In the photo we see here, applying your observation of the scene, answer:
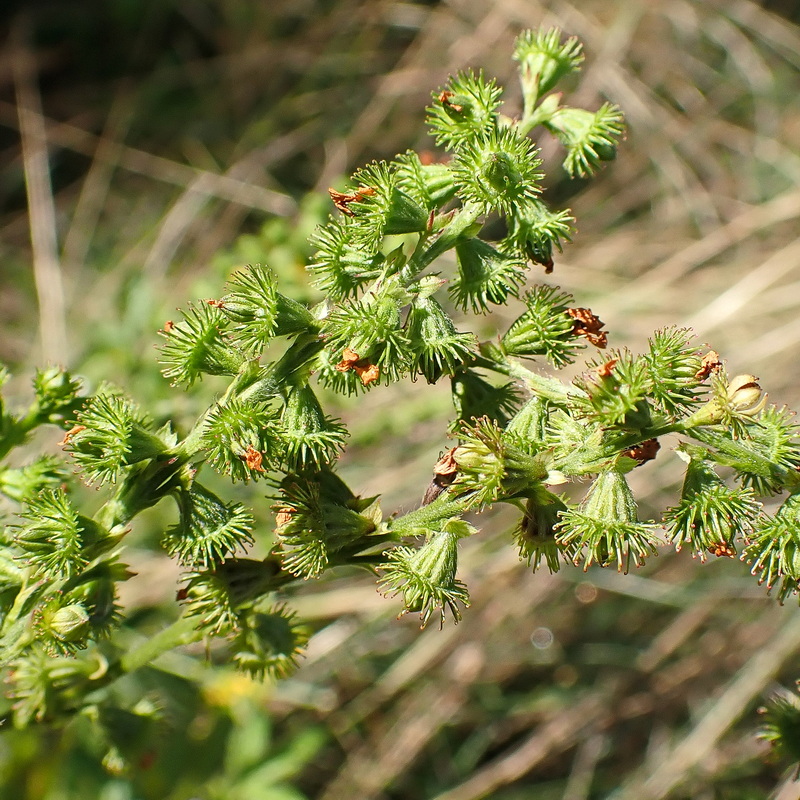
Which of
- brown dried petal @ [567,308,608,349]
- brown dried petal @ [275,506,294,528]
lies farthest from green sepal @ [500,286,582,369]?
brown dried petal @ [275,506,294,528]

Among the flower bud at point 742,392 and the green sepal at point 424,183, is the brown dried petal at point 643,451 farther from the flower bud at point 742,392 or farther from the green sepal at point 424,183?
the green sepal at point 424,183

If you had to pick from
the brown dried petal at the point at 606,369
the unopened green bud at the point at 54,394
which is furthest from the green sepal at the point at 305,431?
the unopened green bud at the point at 54,394

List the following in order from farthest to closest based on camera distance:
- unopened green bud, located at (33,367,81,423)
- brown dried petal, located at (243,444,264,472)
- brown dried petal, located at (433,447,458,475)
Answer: unopened green bud, located at (33,367,81,423) < brown dried petal, located at (433,447,458,475) < brown dried petal, located at (243,444,264,472)

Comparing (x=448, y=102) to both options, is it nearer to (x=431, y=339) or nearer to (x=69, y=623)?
(x=431, y=339)

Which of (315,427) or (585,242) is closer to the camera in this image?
(315,427)

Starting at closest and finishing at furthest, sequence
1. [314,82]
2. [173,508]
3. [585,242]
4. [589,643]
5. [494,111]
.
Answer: [494,111], [173,508], [589,643], [585,242], [314,82]

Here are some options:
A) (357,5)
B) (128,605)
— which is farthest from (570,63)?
(357,5)

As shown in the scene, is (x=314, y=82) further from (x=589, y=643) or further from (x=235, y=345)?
(x=235, y=345)

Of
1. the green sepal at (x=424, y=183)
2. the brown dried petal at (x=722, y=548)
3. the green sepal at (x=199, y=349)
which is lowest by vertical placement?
the brown dried petal at (x=722, y=548)

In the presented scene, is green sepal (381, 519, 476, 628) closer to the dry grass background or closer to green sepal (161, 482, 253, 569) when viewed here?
green sepal (161, 482, 253, 569)
